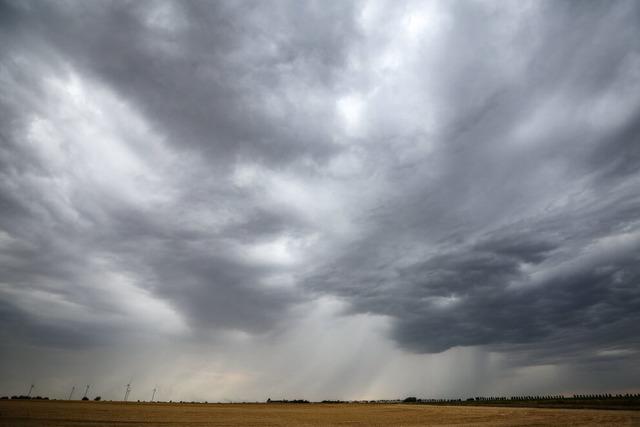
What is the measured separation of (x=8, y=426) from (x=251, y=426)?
24882mm

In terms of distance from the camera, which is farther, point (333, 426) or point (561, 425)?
point (333, 426)

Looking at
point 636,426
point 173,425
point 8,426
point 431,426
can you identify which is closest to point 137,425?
point 173,425

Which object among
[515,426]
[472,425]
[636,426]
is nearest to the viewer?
[636,426]

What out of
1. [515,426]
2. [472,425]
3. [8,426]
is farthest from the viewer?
[472,425]

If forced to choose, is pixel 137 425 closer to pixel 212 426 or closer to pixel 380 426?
pixel 212 426

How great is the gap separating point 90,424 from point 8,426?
9.86m

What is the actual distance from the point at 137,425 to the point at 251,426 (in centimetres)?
1370

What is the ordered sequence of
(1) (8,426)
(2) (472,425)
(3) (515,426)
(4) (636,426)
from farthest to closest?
1. (2) (472,425)
2. (3) (515,426)
3. (4) (636,426)
4. (1) (8,426)

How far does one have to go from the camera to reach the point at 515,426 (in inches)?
1609

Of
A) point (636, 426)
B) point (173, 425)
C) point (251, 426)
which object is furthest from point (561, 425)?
point (173, 425)

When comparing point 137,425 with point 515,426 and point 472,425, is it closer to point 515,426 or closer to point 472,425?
point 472,425

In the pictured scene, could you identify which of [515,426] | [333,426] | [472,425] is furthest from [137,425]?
[515,426]

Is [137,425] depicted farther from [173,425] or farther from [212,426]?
[212,426]

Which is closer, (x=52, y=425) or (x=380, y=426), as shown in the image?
(x=52, y=425)
